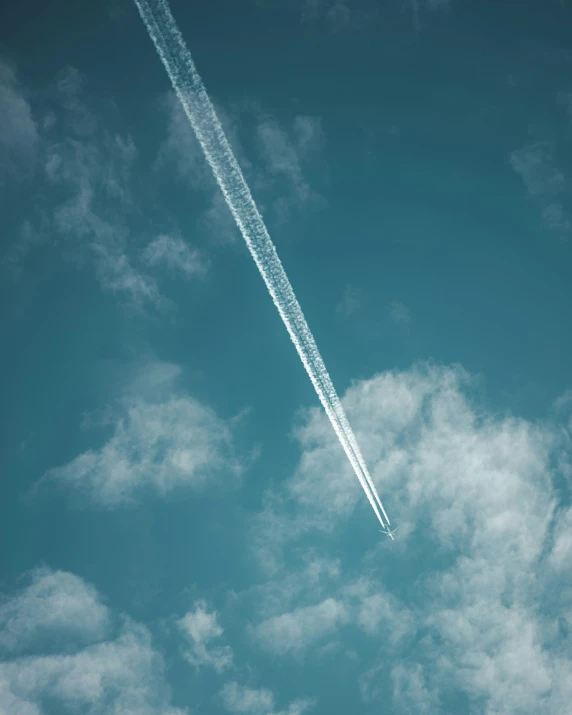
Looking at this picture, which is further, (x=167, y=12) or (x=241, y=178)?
(x=241, y=178)

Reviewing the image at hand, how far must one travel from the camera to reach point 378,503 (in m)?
83.4

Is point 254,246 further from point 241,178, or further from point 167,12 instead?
point 167,12

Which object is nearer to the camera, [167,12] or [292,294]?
[167,12]

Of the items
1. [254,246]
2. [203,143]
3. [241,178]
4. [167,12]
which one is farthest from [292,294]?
[167,12]

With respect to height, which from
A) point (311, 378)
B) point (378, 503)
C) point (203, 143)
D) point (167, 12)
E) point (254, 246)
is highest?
point (167, 12)

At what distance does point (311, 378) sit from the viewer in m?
71.4

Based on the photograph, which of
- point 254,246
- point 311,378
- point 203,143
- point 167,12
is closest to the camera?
point 167,12

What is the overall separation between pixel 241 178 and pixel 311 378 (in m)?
25.4

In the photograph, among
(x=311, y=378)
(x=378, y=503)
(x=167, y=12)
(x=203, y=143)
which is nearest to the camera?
(x=167, y=12)

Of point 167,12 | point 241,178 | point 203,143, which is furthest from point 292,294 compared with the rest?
point 167,12

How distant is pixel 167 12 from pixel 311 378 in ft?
139

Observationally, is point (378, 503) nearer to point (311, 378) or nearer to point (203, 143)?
point (311, 378)

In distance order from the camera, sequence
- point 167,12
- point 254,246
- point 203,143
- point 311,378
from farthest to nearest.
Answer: point 311,378 → point 254,246 → point 203,143 → point 167,12

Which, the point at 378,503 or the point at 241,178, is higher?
the point at 241,178
